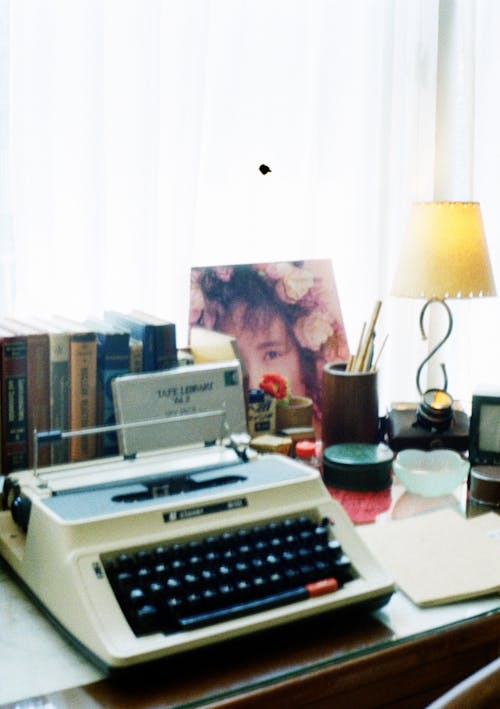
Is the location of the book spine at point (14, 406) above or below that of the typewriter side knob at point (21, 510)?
above

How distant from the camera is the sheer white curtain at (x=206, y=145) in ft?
5.42

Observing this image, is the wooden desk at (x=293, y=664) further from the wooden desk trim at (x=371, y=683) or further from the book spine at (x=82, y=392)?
the book spine at (x=82, y=392)

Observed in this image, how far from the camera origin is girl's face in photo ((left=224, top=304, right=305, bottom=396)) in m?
1.77

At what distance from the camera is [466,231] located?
1.83 metres

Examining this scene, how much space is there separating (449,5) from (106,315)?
3.88 feet

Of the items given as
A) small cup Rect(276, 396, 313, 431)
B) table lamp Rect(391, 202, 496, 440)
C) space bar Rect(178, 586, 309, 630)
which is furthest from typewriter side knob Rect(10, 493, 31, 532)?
table lamp Rect(391, 202, 496, 440)

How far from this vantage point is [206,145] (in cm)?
185

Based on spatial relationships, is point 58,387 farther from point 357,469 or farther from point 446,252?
point 446,252

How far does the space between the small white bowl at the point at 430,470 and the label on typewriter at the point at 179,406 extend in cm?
29

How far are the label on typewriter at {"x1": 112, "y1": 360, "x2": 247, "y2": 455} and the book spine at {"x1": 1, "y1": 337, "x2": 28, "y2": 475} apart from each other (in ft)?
0.46

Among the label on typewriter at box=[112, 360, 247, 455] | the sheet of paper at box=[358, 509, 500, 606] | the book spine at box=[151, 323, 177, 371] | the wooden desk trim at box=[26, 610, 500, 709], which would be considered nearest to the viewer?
the wooden desk trim at box=[26, 610, 500, 709]

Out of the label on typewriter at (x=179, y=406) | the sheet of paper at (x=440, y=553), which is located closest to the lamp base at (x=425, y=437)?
the sheet of paper at (x=440, y=553)

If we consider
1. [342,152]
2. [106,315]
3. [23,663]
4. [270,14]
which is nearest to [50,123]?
[106,315]

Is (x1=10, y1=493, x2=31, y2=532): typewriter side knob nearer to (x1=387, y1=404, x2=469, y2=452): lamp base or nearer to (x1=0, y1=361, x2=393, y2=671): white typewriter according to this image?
(x1=0, y1=361, x2=393, y2=671): white typewriter
